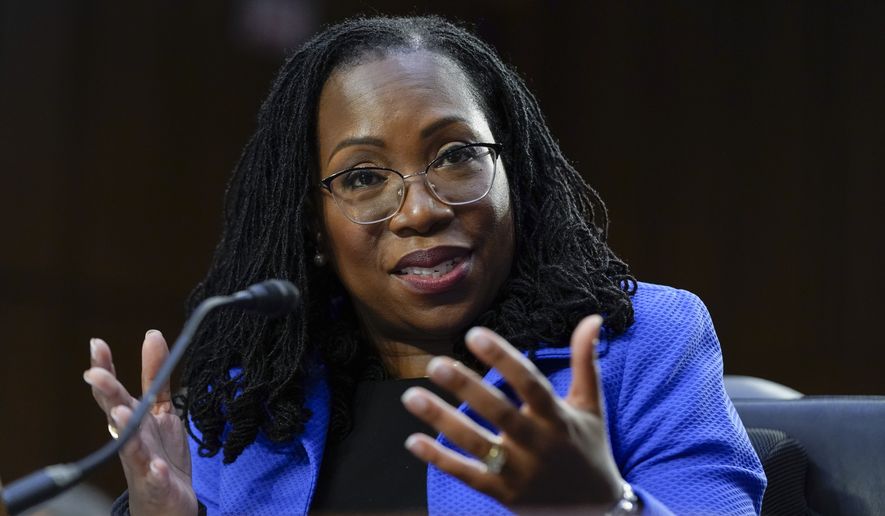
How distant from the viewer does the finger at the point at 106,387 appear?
1.29m

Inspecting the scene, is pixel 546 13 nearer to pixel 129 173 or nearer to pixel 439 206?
pixel 129 173

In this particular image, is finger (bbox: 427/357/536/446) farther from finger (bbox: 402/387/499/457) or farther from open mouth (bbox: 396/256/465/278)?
open mouth (bbox: 396/256/465/278)

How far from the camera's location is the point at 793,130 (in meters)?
3.57

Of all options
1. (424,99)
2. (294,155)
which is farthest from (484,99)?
(294,155)

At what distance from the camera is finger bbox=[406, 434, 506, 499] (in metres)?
0.98

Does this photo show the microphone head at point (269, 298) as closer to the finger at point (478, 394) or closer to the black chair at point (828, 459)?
the finger at point (478, 394)

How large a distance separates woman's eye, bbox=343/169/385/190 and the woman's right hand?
36 centimetres

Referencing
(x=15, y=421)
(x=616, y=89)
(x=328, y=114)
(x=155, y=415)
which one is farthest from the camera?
(x=616, y=89)

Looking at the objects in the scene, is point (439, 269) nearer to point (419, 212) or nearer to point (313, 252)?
point (419, 212)

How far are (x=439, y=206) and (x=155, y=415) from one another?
0.50 m

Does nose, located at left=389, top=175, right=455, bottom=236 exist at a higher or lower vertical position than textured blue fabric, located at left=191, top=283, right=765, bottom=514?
higher

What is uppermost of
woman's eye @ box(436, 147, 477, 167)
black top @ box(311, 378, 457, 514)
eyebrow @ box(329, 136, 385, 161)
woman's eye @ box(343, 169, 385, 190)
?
eyebrow @ box(329, 136, 385, 161)

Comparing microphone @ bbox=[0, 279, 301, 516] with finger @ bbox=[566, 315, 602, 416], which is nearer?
microphone @ bbox=[0, 279, 301, 516]

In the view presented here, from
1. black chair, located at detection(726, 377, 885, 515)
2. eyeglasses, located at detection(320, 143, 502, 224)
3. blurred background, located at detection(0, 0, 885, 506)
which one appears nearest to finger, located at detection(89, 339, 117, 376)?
eyeglasses, located at detection(320, 143, 502, 224)
